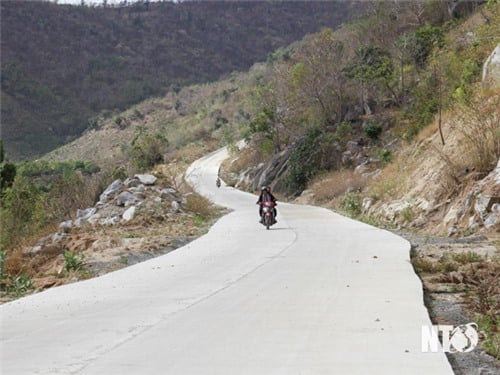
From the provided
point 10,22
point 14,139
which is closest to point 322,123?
point 14,139

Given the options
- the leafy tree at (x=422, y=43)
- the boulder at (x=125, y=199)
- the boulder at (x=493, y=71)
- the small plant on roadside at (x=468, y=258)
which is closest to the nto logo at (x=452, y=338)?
the small plant on roadside at (x=468, y=258)

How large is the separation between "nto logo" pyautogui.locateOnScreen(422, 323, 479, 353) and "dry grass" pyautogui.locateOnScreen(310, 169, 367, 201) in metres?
27.9

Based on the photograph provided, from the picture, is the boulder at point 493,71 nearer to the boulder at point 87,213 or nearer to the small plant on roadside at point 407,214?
the small plant on roadside at point 407,214

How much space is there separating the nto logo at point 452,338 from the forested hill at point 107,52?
108514 mm

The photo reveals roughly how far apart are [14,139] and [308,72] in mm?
76691

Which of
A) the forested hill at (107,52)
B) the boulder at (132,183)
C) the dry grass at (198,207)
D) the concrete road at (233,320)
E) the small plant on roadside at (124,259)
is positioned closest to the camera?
the concrete road at (233,320)

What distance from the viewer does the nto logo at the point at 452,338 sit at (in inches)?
281

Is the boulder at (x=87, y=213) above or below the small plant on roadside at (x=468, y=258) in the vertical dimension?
below

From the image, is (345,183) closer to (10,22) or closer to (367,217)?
(367,217)

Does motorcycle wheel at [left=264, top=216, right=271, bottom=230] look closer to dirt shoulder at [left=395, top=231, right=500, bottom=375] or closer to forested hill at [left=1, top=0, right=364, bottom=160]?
dirt shoulder at [left=395, top=231, right=500, bottom=375]

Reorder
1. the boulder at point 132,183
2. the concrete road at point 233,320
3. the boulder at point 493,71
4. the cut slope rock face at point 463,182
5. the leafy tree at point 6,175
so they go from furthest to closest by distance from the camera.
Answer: the leafy tree at point 6,175
the boulder at point 132,183
the boulder at point 493,71
the cut slope rock face at point 463,182
the concrete road at point 233,320

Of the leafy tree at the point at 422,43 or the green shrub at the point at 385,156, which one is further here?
the leafy tree at the point at 422,43

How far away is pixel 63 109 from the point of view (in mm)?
136250

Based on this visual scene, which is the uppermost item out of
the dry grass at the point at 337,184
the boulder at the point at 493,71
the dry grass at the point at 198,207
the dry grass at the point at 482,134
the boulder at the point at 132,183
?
the boulder at the point at 493,71
